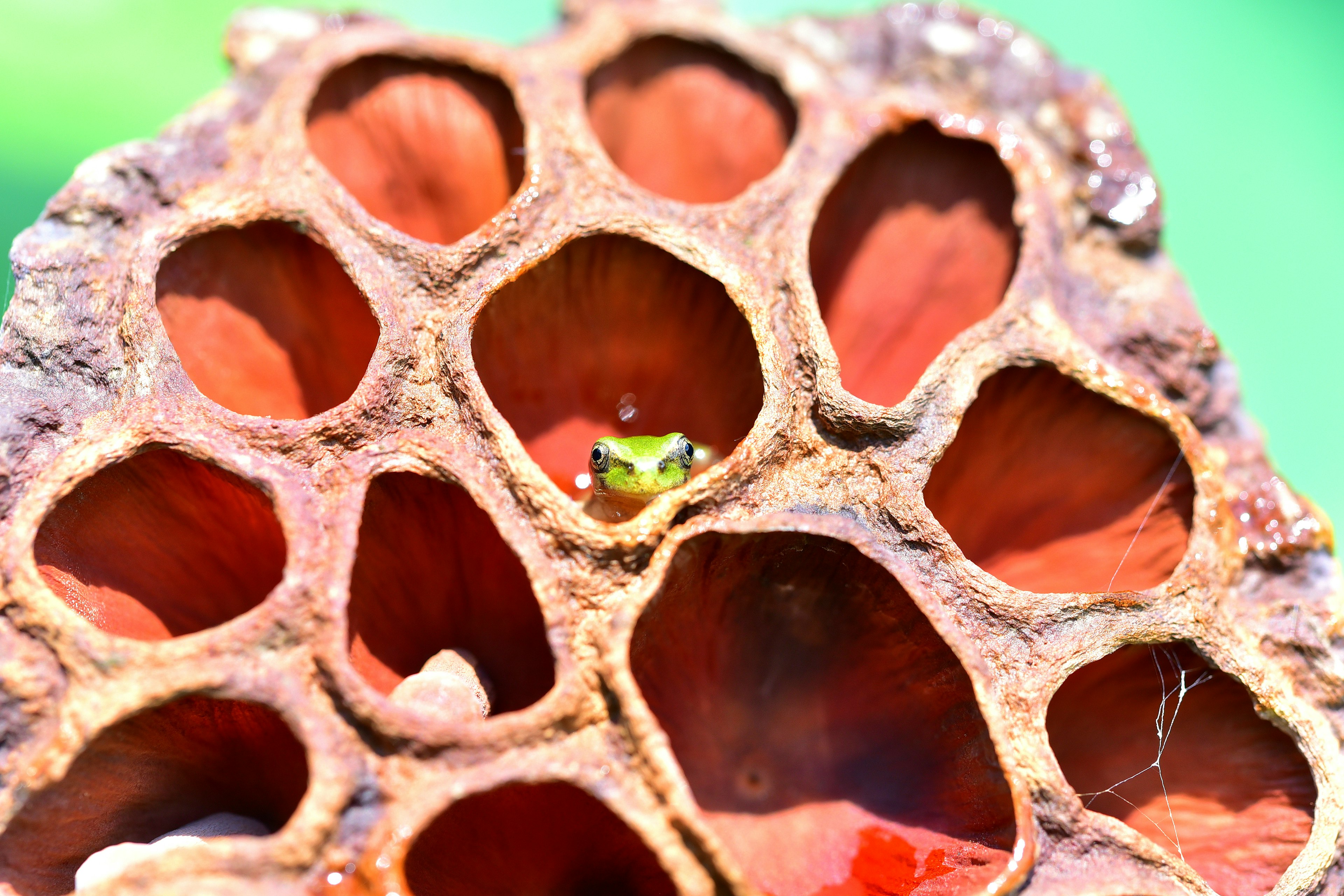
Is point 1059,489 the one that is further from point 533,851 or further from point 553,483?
point 533,851

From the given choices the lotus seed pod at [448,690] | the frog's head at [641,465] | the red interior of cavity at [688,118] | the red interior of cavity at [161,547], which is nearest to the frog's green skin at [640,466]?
the frog's head at [641,465]

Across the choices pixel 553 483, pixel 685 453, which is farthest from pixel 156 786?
pixel 685 453

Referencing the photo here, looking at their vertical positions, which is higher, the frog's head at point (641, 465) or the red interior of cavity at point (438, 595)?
the frog's head at point (641, 465)

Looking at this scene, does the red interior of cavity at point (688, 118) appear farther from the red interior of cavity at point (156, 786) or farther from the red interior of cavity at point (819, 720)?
the red interior of cavity at point (156, 786)

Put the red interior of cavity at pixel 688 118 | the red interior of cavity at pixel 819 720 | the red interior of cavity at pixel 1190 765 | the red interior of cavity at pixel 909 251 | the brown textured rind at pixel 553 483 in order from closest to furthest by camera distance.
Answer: the brown textured rind at pixel 553 483, the red interior of cavity at pixel 819 720, the red interior of cavity at pixel 1190 765, the red interior of cavity at pixel 909 251, the red interior of cavity at pixel 688 118

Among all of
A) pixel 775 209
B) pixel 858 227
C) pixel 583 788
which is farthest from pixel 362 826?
pixel 858 227

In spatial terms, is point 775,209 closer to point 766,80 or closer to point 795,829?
point 766,80

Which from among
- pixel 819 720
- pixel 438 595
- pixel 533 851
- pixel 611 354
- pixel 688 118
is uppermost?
pixel 688 118
